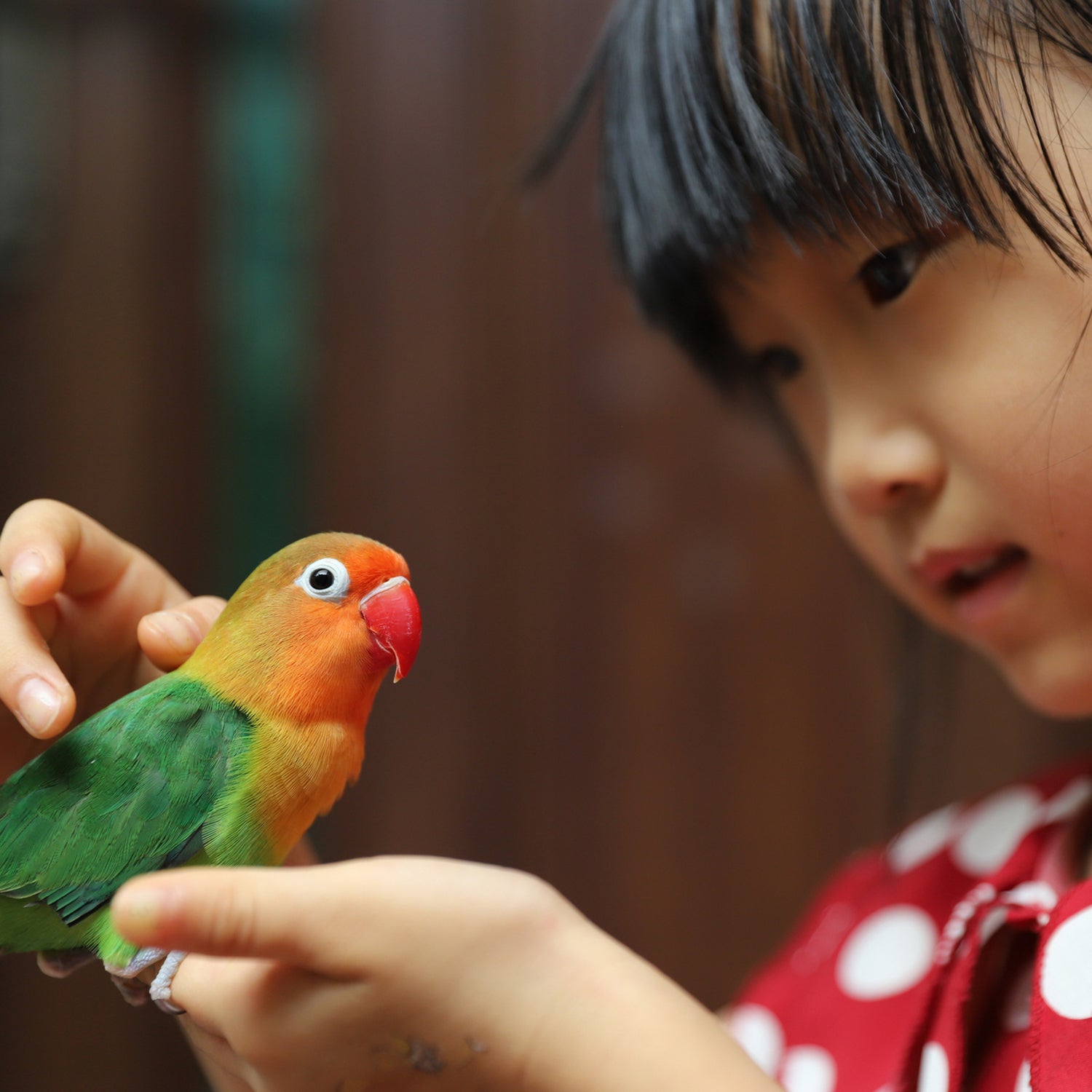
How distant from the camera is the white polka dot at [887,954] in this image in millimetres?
494

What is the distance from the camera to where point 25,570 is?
312 mm

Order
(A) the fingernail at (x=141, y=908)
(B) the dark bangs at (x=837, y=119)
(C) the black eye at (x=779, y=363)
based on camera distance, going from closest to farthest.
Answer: (A) the fingernail at (x=141, y=908) < (B) the dark bangs at (x=837, y=119) < (C) the black eye at (x=779, y=363)

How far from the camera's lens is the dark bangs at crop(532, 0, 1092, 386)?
335mm

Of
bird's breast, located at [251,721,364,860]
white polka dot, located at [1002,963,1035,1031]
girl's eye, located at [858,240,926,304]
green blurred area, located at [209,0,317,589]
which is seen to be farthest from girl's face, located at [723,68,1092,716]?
green blurred area, located at [209,0,317,589]

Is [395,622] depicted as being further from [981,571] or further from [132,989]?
[981,571]

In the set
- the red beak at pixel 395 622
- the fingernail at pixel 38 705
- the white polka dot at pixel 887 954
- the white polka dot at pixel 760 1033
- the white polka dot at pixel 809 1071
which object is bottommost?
the white polka dot at pixel 760 1033

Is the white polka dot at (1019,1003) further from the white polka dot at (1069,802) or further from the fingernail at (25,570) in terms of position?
the fingernail at (25,570)

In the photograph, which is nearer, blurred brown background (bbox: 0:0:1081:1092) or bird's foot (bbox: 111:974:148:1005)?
bird's foot (bbox: 111:974:148:1005)

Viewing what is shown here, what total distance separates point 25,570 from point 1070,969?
0.38m

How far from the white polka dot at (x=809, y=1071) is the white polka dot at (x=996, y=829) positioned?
0.12 m

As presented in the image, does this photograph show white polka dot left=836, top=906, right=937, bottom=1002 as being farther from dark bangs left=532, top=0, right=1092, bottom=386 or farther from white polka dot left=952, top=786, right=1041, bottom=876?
dark bangs left=532, top=0, right=1092, bottom=386

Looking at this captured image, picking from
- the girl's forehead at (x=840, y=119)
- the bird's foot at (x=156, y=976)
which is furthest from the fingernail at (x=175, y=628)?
the girl's forehead at (x=840, y=119)

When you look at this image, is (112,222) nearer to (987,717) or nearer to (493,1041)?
(493,1041)

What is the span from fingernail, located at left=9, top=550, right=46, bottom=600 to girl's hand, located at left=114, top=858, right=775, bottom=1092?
0.41 feet
